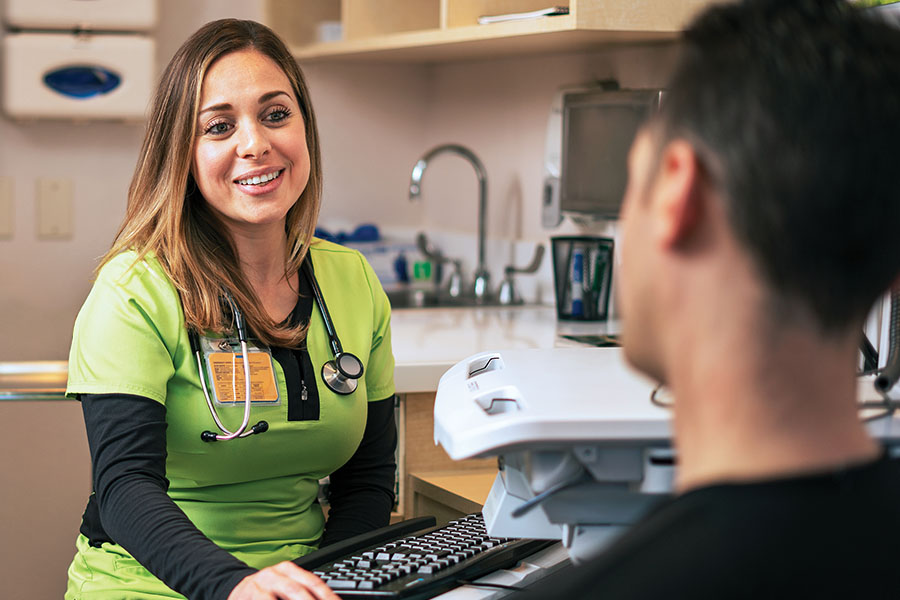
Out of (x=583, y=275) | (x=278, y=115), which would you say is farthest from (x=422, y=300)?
(x=278, y=115)

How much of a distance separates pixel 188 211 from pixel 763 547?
3.52 feet

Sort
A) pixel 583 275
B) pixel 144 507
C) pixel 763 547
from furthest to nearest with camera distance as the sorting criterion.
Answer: pixel 583 275, pixel 144 507, pixel 763 547

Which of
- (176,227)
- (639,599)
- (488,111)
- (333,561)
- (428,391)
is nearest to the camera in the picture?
(639,599)

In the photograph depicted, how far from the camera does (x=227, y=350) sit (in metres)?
1.33

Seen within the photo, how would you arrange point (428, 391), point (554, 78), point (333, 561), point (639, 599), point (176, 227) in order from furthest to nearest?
point (554, 78), point (428, 391), point (176, 227), point (333, 561), point (639, 599)

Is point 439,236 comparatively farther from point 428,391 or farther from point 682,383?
point 682,383

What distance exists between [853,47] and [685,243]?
14 cm

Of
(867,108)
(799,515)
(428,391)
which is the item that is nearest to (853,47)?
(867,108)

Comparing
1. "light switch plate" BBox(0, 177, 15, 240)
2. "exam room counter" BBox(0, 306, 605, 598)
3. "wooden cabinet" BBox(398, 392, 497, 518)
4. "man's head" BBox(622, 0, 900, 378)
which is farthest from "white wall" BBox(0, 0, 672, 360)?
"man's head" BBox(622, 0, 900, 378)

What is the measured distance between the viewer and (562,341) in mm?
2000

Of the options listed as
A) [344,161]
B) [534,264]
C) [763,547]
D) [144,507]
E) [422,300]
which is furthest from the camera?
[344,161]

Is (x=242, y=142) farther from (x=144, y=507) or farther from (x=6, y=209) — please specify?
Result: (x=6, y=209)

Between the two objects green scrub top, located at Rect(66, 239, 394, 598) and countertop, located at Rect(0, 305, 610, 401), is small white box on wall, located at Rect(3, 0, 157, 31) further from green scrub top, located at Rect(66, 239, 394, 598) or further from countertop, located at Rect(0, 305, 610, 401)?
green scrub top, located at Rect(66, 239, 394, 598)

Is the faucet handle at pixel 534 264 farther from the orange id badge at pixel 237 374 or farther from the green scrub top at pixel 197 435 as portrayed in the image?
the orange id badge at pixel 237 374
